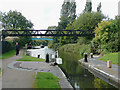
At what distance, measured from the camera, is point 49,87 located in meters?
8.45

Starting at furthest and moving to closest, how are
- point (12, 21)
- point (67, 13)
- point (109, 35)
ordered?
1. point (67, 13)
2. point (12, 21)
3. point (109, 35)

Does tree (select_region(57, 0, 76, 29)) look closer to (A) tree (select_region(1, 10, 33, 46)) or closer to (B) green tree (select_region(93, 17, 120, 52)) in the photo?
(A) tree (select_region(1, 10, 33, 46))

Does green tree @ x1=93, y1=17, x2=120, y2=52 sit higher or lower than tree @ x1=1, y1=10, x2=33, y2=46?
lower

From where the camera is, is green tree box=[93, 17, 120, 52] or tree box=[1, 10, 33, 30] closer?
green tree box=[93, 17, 120, 52]

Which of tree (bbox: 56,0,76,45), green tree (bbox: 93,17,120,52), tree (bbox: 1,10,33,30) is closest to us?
green tree (bbox: 93,17,120,52)

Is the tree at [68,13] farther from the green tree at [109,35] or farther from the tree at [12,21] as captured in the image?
the green tree at [109,35]

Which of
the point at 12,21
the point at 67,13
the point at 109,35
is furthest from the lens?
the point at 67,13

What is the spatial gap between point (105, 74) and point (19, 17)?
54792 millimetres

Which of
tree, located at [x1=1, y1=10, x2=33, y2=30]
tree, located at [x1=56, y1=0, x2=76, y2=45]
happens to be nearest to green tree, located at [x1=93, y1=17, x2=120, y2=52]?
tree, located at [x1=1, y1=10, x2=33, y2=30]

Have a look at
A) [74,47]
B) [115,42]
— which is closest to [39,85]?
[115,42]

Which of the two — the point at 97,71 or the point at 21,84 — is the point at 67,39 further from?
the point at 21,84

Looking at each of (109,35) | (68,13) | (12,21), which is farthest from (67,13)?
(109,35)

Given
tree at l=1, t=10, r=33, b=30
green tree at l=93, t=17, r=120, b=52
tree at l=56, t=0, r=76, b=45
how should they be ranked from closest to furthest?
green tree at l=93, t=17, r=120, b=52 → tree at l=1, t=10, r=33, b=30 → tree at l=56, t=0, r=76, b=45

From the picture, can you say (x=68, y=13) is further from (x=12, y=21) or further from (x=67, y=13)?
(x=12, y=21)
